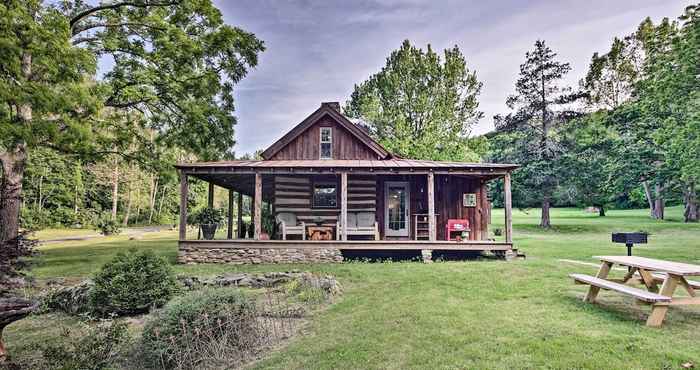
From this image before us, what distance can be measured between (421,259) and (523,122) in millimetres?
21828

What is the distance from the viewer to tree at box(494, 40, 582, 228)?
26828mm

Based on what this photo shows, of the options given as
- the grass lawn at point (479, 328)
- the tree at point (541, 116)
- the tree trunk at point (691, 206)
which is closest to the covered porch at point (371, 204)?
the grass lawn at point (479, 328)

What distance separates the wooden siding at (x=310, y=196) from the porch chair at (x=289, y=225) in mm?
→ 223

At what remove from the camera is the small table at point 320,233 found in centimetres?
1330

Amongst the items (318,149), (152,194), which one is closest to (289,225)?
(318,149)

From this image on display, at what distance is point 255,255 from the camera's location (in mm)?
12305

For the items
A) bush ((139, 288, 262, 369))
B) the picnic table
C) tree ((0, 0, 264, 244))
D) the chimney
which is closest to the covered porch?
the chimney

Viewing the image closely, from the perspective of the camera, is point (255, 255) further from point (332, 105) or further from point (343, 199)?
point (332, 105)

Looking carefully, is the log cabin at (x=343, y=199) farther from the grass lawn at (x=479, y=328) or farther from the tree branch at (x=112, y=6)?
the tree branch at (x=112, y=6)

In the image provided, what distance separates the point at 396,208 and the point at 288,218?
461cm

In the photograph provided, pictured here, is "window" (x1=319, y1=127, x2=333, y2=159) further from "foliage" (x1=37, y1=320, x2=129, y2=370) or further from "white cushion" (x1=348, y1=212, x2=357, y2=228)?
"foliage" (x1=37, y1=320, x2=129, y2=370)

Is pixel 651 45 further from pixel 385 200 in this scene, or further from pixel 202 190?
pixel 202 190

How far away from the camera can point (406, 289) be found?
322 inches

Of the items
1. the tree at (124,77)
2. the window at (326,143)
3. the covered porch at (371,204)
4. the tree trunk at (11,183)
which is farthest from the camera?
the window at (326,143)
